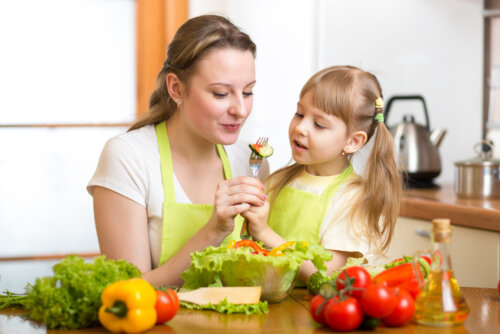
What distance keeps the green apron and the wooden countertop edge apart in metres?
0.76

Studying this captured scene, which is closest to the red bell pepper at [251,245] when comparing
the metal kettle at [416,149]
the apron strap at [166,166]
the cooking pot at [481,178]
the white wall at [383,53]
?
the apron strap at [166,166]

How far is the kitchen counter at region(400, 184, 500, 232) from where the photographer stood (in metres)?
2.38

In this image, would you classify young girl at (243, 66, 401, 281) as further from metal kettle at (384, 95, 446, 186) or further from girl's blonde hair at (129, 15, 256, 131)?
metal kettle at (384, 95, 446, 186)

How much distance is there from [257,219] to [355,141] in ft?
1.37

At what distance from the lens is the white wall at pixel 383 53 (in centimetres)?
335

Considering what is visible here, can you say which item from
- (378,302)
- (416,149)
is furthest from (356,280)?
(416,149)

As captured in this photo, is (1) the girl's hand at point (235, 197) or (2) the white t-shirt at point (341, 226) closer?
(1) the girl's hand at point (235, 197)

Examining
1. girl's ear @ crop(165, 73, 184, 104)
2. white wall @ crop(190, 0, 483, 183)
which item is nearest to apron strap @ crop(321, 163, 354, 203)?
girl's ear @ crop(165, 73, 184, 104)

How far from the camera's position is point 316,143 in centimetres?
178

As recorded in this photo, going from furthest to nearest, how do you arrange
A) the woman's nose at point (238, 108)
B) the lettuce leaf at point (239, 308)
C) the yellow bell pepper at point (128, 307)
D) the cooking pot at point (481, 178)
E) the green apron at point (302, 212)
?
the cooking pot at point (481, 178) < the green apron at point (302, 212) < the woman's nose at point (238, 108) < the lettuce leaf at point (239, 308) < the yellow bell pepper at point (128, 307)

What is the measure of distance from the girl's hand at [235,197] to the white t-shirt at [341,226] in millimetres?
261

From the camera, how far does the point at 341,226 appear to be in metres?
1.75

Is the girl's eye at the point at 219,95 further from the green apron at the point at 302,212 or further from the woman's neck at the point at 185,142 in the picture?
the green apron at the point at 302,212

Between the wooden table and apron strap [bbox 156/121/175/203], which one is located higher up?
apron strap [bbox 156/121/175/203]
